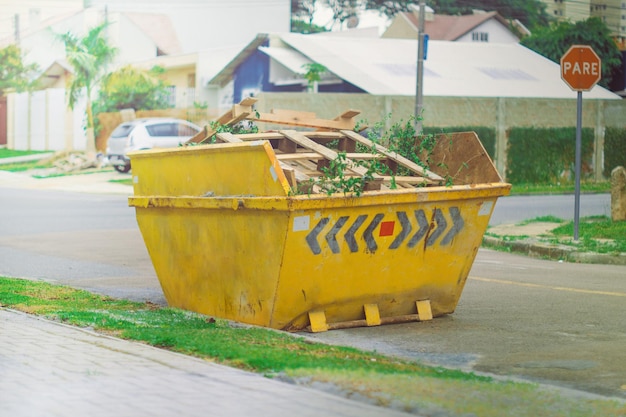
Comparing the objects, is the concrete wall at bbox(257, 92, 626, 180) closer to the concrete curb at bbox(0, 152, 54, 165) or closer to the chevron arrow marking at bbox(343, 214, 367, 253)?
the concrete curb at bbox(0, 152, 54, 165)

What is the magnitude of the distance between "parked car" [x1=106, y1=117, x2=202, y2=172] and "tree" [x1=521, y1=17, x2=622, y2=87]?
20197mm

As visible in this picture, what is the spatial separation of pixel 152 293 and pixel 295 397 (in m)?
5.39

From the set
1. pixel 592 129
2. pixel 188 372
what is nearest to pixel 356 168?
pixel 188 372

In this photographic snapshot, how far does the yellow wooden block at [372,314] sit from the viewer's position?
906cm

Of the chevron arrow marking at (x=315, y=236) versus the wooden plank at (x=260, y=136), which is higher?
the wooden plank at (x=260, y=136)

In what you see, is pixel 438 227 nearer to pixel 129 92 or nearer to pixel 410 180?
pixel 410 180

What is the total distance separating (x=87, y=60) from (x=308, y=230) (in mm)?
36175

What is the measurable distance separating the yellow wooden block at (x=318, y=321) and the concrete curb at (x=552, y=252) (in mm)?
6914

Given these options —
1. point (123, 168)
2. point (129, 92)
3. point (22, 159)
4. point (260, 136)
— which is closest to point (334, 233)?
point (260, 136)

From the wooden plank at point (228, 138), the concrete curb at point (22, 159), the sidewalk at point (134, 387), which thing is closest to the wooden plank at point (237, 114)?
Answer: the wooden plank at point (228, 138)

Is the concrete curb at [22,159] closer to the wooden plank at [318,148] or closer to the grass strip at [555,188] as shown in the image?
the grass strip at [555,188]

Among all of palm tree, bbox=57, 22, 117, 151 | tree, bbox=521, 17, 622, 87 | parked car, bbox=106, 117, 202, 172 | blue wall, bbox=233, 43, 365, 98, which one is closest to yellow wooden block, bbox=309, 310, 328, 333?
parked car, bbox=106, 117, 202, 172

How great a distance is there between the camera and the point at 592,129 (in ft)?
113

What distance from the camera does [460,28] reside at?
60.3m
